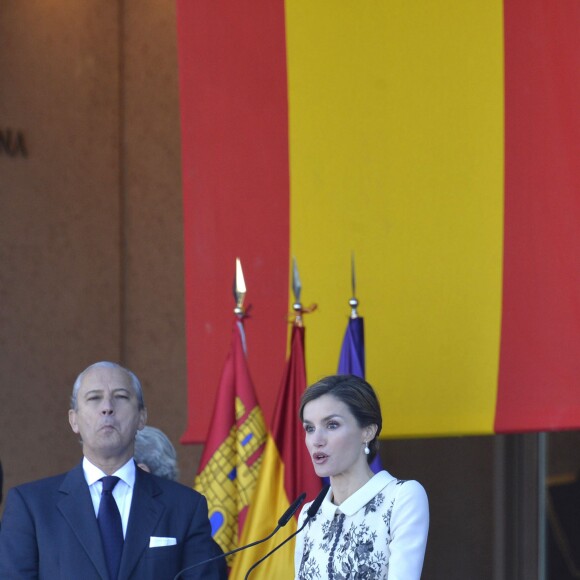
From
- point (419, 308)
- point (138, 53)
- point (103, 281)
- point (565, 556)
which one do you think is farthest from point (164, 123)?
point (565, 556)

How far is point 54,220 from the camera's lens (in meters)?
5.88

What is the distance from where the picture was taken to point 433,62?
3.94 meters

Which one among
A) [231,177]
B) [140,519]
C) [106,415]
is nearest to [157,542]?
[140,519]

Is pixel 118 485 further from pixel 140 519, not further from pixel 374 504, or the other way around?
pixel 374 504

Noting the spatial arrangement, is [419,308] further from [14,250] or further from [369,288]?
[14,250]

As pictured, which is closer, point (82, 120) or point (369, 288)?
point (369, 288)

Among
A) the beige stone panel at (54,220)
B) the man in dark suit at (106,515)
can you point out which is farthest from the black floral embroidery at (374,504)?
the beige stone panel at (54,220)

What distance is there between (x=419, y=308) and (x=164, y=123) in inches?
97.3

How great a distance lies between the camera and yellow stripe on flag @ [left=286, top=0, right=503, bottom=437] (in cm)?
377

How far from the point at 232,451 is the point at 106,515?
1004 mm

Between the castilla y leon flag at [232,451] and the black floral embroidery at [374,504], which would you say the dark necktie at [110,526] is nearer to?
the black floral embroidery at [374,504]

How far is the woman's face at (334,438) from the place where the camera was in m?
2.56

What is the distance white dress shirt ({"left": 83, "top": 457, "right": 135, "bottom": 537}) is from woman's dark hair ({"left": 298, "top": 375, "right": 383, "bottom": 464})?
0.47 meters

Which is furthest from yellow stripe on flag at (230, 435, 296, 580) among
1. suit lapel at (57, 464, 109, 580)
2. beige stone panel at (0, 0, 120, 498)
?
beige stone panel at (0, 0, 120, 498)
